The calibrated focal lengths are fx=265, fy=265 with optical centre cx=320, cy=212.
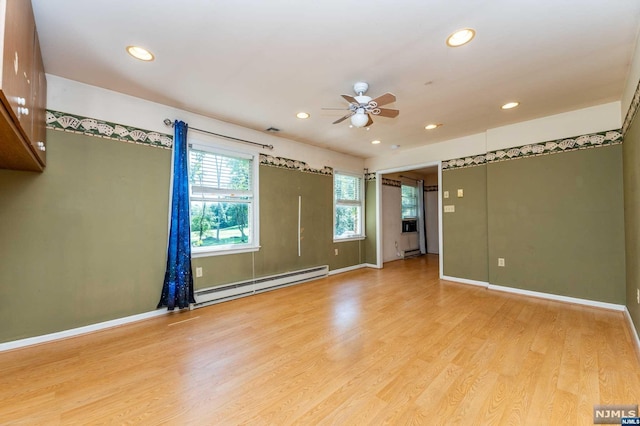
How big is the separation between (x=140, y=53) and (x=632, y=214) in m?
4.75

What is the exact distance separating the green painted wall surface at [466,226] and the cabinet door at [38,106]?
5176mm

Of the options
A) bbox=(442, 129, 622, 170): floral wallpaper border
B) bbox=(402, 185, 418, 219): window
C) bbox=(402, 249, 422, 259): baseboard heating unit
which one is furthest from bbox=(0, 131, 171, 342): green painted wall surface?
bbox=(402, 185, 418, 219): window

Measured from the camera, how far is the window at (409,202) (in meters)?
7.45

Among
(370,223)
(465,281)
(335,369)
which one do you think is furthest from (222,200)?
(465,281)

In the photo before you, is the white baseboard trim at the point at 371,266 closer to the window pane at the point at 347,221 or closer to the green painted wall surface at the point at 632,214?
the window pane at the point at 347,221

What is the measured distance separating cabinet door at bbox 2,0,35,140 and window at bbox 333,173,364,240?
14.1 ft

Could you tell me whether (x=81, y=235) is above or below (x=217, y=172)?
below

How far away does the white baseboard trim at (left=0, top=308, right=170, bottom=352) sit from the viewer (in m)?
2.38

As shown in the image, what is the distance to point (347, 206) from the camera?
5.78 metres

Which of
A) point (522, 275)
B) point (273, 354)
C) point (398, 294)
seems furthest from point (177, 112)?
point (522, 275)

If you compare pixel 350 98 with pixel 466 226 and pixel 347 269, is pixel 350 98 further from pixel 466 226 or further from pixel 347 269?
pixel 347 269

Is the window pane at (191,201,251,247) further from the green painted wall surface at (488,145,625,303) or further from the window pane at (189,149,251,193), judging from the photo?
the green painted wall surface at (488,145,625,303)

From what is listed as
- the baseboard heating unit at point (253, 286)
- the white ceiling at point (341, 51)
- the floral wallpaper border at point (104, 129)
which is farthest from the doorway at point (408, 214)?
the floral wallpaper border at point (104, 129)

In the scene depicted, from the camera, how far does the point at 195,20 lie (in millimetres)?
1850
